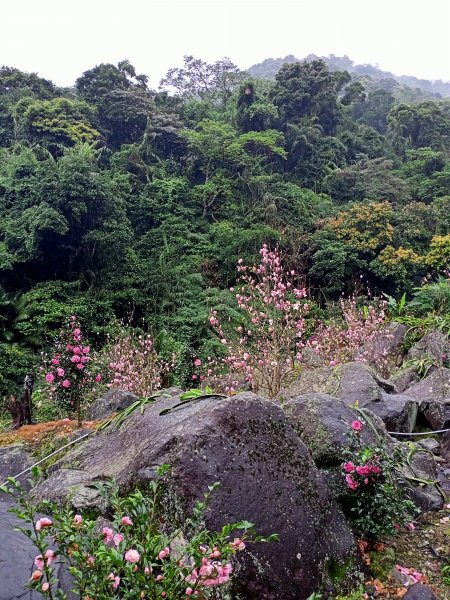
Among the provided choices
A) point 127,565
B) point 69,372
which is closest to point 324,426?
point 127,565

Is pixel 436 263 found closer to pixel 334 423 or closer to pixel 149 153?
pixel 149 153

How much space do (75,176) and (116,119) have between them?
7916mm

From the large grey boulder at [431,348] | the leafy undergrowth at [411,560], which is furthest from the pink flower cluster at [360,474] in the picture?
the large grey boulder at [431,348]

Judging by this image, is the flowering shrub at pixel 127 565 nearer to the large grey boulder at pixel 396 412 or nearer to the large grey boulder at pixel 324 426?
the large grey boulder at pixel 324 426

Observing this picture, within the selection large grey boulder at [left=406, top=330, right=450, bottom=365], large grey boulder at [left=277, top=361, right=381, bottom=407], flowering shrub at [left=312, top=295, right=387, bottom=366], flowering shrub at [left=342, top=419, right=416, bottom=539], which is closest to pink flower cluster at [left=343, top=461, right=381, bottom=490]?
flowering shrub at [left=342, top=419, right=416, bottom=539]

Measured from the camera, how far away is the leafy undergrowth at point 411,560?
2.20m

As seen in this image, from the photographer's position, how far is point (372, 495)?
2373 millimetres

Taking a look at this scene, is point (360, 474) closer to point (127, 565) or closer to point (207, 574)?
point (207, 574)

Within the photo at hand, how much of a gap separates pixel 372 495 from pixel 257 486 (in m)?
0.68

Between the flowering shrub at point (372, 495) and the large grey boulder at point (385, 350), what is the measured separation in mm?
5179

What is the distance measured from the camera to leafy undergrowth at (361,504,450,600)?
2.20 meters

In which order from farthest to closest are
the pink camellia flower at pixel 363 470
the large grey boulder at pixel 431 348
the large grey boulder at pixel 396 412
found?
the large grey boulder at pixel 431 348
the large grey boulder at pixel 396 412
the pink camellia flower at pixel 363 470

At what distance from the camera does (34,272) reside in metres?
14.2

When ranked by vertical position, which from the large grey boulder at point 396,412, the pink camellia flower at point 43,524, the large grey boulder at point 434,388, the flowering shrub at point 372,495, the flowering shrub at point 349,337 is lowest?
the flowering shrub at point 349,337
